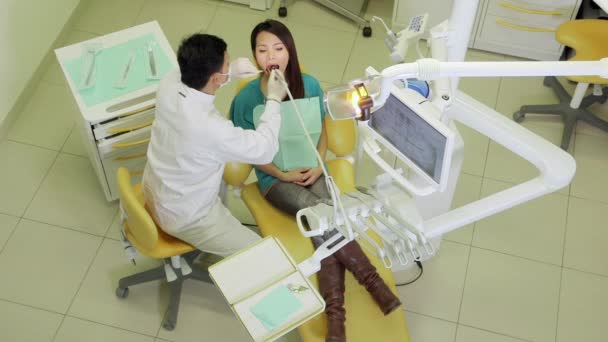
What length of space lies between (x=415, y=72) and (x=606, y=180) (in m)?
2.34

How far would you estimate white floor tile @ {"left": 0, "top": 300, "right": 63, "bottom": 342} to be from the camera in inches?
129

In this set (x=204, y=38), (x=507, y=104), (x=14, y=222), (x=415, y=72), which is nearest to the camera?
(x=415, y=72)

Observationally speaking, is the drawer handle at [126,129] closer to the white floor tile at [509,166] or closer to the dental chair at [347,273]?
the dental chair at [347,273]

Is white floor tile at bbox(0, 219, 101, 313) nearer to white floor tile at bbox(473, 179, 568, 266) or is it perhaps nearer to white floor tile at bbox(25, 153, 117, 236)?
white floor tile at bbox(25, 153, 117, 236)

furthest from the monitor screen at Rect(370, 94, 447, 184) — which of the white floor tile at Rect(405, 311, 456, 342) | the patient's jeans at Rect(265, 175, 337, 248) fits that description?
the white floor tile at Rect(405, 311, 456, 342)

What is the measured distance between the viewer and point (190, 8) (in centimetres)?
461

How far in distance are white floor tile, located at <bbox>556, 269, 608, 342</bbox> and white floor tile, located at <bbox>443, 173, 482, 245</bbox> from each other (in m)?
0.48

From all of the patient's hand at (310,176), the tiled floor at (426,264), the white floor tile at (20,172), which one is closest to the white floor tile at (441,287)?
the tiled floor at (426,264)

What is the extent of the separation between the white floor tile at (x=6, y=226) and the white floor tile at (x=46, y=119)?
1.49 feet

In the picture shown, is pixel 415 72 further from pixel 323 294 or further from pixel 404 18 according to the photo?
pixel 404 18

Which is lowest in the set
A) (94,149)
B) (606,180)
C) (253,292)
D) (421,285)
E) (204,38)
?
(421,285)

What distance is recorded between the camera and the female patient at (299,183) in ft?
9.55

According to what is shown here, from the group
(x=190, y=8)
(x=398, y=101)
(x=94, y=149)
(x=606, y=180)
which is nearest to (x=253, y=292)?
(x=398, y=101)

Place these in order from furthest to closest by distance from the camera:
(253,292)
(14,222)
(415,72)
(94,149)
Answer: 1. (14,222)
2. (94,149)
3. (253,292)
4. (415,72)
